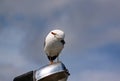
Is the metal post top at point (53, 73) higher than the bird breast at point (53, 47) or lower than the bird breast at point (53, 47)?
lower

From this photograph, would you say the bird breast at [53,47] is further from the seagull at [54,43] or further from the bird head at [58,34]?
the bird head at [58,34]

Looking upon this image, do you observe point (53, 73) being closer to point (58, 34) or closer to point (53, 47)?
point (53, 47)

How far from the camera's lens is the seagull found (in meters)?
9.82

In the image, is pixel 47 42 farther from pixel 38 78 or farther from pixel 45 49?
pixel 38 78

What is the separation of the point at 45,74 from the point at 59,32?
1267 millimetres

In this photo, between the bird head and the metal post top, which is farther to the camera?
the bird head

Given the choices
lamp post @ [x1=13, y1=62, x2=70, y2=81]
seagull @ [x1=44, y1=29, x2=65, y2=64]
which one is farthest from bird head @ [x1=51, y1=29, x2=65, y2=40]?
lamp post @ [x1=13, y1=62, x2=70, y2=81]

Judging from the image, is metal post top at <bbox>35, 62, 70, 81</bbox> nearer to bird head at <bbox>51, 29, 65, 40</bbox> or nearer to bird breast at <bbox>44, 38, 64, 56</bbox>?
bird breast at <bbox>44, 38, 64, 56</bbox>

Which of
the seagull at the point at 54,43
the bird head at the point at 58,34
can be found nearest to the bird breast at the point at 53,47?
the seagull at the point at 54,43

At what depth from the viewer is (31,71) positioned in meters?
9.89

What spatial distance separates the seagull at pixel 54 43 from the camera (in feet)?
32.2

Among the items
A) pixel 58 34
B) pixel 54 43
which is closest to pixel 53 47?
→ pixel 54 43

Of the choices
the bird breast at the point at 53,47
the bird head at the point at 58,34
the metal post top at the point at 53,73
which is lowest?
the metal post top at the point at 53,73

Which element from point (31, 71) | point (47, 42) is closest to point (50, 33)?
point (47, 42)
